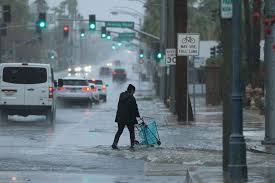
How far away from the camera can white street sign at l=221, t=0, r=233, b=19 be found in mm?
14602

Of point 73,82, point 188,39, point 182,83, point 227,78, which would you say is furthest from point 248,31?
point 227,78

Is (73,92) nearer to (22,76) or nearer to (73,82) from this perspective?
(73,82)

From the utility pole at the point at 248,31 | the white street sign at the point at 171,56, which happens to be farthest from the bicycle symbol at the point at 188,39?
the utility pole at the point at 248,31

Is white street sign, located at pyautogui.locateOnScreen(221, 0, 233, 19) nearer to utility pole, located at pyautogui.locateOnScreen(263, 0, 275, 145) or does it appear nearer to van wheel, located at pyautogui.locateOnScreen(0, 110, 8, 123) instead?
utility pole, located at pyautogui.locateOnScreen(263, 0, 275, 145)

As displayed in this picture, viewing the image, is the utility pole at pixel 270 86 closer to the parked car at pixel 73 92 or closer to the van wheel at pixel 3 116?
the van wheel at pixel 3 116

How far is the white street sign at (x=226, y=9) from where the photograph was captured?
14.6 meters

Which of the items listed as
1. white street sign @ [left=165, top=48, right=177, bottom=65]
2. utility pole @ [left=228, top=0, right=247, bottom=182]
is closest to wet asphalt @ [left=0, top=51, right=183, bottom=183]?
utility pole @ [left=228, top=0, right=247, bottom=182]

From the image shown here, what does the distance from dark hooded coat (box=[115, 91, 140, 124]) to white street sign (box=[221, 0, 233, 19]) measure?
7550mm

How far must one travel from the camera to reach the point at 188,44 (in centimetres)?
3153

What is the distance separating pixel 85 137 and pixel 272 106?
6.89 m

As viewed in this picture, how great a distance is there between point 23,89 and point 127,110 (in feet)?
34.9

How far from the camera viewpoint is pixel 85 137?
87.0 feet

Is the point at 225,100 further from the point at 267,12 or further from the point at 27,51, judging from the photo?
the point at 27,51

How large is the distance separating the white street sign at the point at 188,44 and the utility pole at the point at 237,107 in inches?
678
